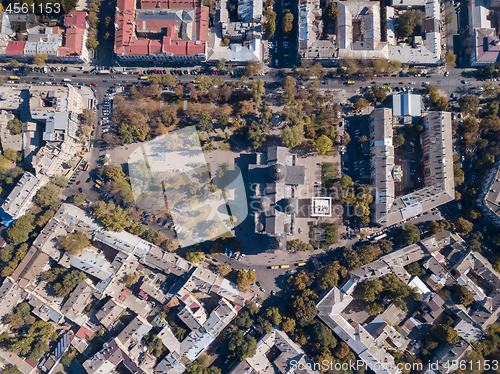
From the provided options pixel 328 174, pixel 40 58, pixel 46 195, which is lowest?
pixel 46 195

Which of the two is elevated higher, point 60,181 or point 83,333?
point 60,181

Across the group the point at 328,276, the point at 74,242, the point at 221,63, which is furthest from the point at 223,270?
the point at 221,63

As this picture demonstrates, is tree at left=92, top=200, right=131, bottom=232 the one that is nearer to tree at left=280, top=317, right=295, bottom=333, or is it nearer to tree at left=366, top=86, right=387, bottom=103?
tree at left=280, top=317, right=295, bottom=333

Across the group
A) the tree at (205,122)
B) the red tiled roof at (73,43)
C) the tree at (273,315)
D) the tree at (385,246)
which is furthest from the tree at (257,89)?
the tree at (273,315)

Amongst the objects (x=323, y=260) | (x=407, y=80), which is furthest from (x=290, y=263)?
Answer: (x=407, y=80)

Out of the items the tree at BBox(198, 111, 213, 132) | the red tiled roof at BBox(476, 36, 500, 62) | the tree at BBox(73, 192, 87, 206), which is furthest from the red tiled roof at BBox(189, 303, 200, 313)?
the red tiled roof at BBox(476, 36, 500, 62)

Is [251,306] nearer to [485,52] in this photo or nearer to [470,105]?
[470,105]
